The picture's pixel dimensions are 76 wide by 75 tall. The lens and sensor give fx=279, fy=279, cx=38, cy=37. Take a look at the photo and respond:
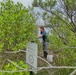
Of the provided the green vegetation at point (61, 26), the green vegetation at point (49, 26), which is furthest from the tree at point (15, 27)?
the green vegetation at point (61, 26)

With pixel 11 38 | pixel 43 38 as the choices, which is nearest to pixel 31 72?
pixel 11 38

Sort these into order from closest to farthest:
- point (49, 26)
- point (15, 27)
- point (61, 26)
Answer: point (15, 27), point (61, 26), point (49, 26)

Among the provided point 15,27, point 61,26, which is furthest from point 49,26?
point 15,27

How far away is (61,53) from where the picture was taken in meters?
5.88

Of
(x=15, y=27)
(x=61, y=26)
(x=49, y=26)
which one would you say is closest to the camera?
(x=15, y=27)

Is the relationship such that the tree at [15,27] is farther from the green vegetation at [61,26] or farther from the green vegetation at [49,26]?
the green vegetation at [61,26]

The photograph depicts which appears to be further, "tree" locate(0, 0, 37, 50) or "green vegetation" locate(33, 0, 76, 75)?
"green vegetation" locate(33, 0, 76, 75)

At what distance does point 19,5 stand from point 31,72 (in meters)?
1.81

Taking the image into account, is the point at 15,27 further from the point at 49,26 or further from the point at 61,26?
the point at 49,26

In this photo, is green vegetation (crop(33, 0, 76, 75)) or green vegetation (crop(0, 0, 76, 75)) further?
green vegetation (crop(33, 0, 76, 75))

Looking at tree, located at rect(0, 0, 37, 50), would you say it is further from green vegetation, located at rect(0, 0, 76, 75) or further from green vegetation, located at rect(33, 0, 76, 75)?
green vegetation, located at rect(33, 0, 76, 75)

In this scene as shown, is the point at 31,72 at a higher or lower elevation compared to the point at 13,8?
lower

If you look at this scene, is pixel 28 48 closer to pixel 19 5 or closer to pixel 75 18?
pixel 19 5

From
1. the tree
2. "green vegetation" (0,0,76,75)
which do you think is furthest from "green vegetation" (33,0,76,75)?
the tree
